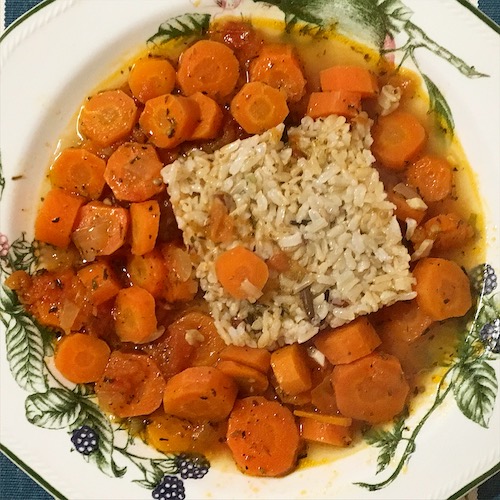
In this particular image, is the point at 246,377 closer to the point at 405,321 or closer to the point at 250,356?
the point at 250,356

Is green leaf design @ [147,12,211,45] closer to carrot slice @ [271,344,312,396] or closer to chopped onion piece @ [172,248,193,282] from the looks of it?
chopped onion piece @ [172,248,193,282]

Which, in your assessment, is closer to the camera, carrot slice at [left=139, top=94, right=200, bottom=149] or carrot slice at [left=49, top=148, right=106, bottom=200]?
carrot slice at [left=139, top=94, right=200, bottom=149]

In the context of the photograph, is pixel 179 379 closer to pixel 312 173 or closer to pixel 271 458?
pixel 271 458

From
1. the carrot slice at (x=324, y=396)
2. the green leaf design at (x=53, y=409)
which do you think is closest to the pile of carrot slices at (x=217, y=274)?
the carrot slice at (x=324, y=396)

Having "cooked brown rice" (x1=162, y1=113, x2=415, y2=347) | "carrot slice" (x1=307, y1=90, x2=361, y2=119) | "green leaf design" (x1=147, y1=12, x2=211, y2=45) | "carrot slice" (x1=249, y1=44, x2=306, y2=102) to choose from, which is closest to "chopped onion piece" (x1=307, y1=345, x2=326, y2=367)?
"cooked brown rice" (x1=162, y1=113, x2=415, y2=347)

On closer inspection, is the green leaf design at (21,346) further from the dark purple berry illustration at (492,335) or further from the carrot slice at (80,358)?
the dark purple berry illustration at (492,335)

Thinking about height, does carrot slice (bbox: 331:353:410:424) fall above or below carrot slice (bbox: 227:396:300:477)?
above

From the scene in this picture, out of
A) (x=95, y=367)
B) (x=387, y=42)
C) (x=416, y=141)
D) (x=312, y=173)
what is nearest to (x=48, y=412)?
(x=95, y=367)
